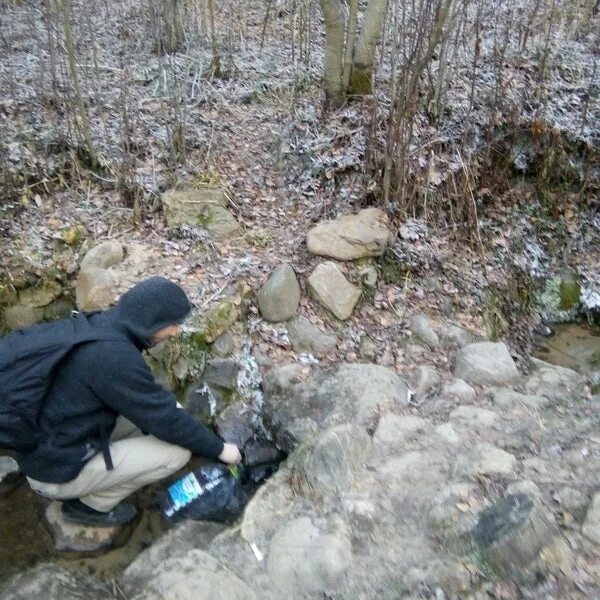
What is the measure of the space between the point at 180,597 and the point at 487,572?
1.40 meters

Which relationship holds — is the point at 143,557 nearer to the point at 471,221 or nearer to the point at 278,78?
the point at 471,221

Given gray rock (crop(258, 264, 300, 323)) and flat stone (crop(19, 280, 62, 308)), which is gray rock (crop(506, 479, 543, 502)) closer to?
gray rock (crop(258, 264, 300, 323))

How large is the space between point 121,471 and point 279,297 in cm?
197

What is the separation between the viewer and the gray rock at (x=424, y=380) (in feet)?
14.6

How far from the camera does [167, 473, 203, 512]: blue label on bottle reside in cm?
370

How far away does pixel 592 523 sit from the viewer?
2646 mm

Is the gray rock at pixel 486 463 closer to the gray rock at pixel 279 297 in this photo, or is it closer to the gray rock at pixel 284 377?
the gray rock at pixel 284 377

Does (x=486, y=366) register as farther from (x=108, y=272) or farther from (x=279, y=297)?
(x=108, y=272)

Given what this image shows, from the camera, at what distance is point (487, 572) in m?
2.59

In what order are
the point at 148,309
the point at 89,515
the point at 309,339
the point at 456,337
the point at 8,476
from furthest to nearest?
the point at 456,337, the point at 309,339, the point at 8,476, the point at 89,515, the point at 148,309

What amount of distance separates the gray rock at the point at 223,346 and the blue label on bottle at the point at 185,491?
1217 mm

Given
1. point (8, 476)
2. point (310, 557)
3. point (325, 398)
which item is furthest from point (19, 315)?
point (310, 557)

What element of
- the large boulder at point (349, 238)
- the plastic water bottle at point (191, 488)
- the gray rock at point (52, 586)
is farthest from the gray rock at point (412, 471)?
the large boulder at point (349, 238)

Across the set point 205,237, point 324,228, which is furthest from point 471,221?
point 205,237
